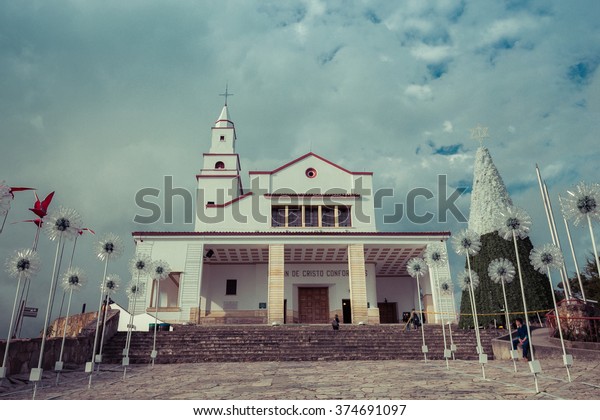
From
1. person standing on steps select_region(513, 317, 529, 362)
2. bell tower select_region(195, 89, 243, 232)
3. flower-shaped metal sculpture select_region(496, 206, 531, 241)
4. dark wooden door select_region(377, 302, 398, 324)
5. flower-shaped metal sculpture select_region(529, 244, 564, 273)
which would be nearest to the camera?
flower-shaped metal sculpture select_region(496, 206, 531, 241)

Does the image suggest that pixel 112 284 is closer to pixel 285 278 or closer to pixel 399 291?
pixel 285 278

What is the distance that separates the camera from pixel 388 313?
28656 millimetres

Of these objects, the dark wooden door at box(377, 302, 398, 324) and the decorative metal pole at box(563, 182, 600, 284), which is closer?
the decorative metal pole at box(563, 182, 600, 284)

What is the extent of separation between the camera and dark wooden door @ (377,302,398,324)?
1114 inches

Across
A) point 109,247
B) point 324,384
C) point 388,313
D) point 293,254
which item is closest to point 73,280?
point 109,247

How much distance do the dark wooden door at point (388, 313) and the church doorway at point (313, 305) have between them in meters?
Result: 4.93

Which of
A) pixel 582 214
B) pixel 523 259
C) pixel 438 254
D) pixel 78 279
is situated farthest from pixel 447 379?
pixel 523 259

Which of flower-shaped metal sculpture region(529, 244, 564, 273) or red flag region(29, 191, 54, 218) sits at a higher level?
red flag region(29, 191, 54, 218)

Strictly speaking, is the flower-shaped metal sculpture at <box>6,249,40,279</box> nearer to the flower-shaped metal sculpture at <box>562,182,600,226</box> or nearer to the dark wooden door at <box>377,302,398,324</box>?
the flower-shaped metal sculpture at <box>562,182,600,226</box>

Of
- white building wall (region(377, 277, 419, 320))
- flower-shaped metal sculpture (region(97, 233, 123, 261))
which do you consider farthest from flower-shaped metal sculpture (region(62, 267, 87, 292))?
white building wall (region(377, 277, 419, 320))

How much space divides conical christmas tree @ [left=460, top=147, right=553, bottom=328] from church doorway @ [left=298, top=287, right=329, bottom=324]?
9597mm

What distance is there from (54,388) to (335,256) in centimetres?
1893

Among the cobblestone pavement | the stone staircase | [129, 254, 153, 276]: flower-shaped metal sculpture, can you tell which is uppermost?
[129, 254, 153, 276]: flower-shaped metal sculpture

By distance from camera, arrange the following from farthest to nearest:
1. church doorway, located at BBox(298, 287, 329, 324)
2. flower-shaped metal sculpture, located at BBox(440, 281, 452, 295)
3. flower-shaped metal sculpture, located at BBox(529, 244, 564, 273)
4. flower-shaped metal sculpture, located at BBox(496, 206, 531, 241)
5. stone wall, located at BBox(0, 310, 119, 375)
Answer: church doorway, located at BBox(298, 287, 329, 324)
flower-shaped metal sculpture, located at BBox(440, 281, 452, 295)
flower-shaped metal sculpture, located at BBox(529, 244, 564, 273)
stone wall, located at BBox(0, 310, 119, 375)
flower-shaped metal sculpture, located at BBox(496, 206, 531, 241)
